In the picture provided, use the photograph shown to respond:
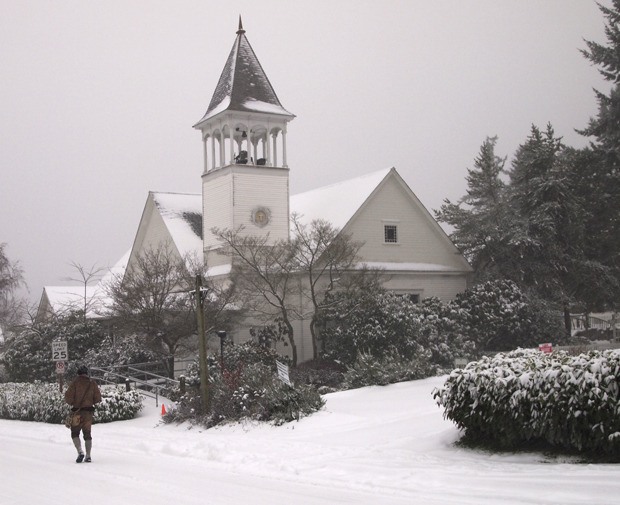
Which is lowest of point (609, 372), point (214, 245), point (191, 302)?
point (609, 372)

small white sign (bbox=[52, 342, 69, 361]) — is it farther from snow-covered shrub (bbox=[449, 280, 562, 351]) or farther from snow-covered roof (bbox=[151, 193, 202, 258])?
snow-covered shrub (bbox=[449, 280, 562, 351])

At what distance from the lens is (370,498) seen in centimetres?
1131

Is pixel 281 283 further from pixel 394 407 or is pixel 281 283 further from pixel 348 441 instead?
pixel 348 441

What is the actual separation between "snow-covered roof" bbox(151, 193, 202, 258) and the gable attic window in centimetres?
852

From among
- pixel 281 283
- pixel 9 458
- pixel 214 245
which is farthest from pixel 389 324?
pixel 9 458

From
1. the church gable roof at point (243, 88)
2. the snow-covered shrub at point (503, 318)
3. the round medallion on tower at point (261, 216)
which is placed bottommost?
the snow-covered shrub at point (503, 318)

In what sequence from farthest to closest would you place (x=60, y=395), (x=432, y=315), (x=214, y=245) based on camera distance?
(x=214, y=245)
(x=432, y=315)
(x=60, y=395)

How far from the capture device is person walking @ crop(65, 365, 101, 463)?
52.3ft

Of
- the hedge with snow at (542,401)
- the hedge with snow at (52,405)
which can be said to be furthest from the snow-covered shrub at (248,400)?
the hedge with snow at (542,401)

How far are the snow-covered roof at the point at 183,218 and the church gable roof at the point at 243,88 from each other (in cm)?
561

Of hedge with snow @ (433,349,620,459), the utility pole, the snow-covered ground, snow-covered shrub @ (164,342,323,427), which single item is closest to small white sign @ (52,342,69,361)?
snow-covered shrub @ (164,342,323,427)

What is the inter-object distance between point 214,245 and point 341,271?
274 inches

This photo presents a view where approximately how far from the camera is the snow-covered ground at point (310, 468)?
37.2 ft

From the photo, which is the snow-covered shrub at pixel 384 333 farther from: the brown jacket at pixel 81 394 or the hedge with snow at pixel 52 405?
the brown jacket at pixel 81 394
